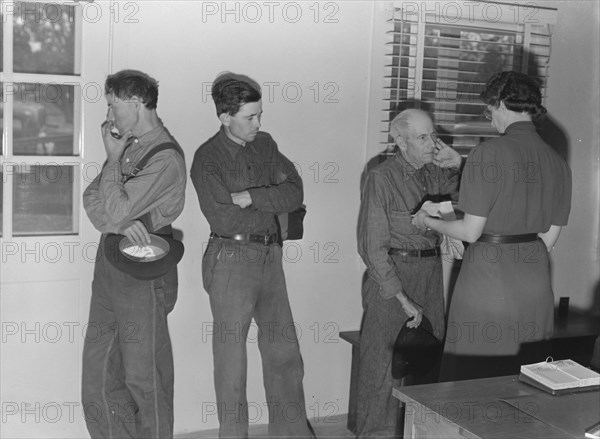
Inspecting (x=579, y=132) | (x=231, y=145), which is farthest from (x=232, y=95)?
(x=579, y=132)

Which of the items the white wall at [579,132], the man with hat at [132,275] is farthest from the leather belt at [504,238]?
the white wall at [579,132]

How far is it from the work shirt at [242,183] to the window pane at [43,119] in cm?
69

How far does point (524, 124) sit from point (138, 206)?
5.82 feet

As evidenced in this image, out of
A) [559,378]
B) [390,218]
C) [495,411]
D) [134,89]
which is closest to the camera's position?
[495,411]

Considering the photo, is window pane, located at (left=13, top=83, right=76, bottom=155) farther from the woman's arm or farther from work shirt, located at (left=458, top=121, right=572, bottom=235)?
work shirt, located at (left=458, top=121, right=572, bottom=235)

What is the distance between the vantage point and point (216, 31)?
4.36m

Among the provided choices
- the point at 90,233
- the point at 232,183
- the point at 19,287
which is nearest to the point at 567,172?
the point at 232,183

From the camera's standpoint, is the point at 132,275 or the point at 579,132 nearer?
the point at 132,275

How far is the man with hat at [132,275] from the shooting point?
3764mm

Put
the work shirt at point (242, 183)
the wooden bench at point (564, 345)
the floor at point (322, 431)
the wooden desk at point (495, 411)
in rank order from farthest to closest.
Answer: the wooden bench at point (564, 345)
the floor at point (322, 431)
the work shirt at point (242, 183)
the wooden desk at point (495, 411)

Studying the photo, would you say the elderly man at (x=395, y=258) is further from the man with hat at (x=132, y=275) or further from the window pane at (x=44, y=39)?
the window pane at (x=44, y=39)

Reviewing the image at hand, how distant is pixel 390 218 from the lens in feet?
13.6

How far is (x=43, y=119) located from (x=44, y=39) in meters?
0.40

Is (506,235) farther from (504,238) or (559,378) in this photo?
(559,378)
